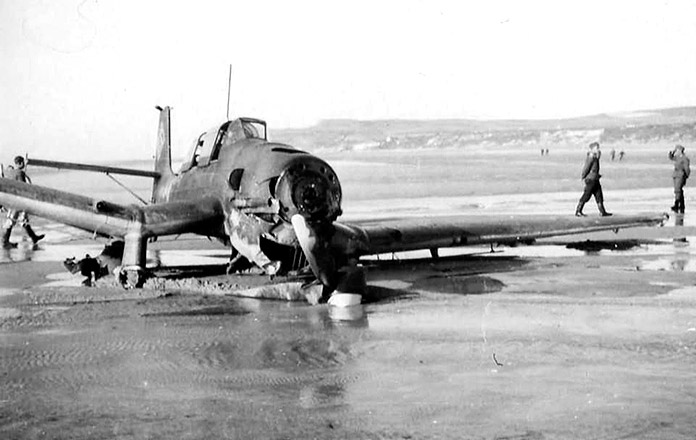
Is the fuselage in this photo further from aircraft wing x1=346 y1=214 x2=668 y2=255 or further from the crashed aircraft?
aircraft wing x1=346 y1=214 x2=668 y2=255

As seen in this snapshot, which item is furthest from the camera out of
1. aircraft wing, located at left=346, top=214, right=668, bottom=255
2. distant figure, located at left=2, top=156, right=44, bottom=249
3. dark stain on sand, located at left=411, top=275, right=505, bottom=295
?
distant figure, located at left=2, top=156, right=44, bottom=249

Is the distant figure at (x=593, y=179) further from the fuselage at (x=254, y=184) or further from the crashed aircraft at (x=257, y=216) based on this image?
the fuselage at (x=254, y=184)

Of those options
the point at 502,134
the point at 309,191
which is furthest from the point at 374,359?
the point at 502,134

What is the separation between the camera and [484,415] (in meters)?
5.33

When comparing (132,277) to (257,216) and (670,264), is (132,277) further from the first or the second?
(670,264)

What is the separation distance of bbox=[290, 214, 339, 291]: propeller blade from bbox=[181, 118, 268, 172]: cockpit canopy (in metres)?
2.71

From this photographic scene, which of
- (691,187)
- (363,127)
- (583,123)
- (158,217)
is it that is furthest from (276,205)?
(363,127)

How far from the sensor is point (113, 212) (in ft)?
38.6

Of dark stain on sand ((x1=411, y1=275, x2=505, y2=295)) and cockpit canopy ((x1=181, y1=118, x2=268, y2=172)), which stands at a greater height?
cockpit canopy ((x1=181, y1=118, x2=268, y2=172))

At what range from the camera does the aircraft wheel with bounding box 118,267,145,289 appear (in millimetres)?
11305

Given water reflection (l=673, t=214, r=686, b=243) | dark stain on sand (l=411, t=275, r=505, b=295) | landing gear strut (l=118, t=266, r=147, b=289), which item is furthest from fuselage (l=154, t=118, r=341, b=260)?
water reflection (l=673, t=214, r=686, b=243)

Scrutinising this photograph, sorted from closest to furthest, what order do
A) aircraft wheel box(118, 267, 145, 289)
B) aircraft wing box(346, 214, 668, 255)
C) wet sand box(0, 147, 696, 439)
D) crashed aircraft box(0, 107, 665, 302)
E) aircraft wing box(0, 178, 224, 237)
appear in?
wet sand box(0, 147, 696, 439), crashed aircraft box(0, 107, 665, 302), aircraft wheel box(118, 267, 145, 289), aircraft wing box(0, 178, 224, 237), aircraft wing box(346, 214, 668, 255)

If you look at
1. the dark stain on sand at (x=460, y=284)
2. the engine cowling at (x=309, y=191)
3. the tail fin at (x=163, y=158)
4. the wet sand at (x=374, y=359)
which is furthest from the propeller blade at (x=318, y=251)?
the tail fin at (x=163, y=158)

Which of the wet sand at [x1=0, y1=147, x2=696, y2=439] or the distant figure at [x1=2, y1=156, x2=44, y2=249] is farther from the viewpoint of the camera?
the distant figure at [x1=2, y1=156, x2=44, y2=249]
